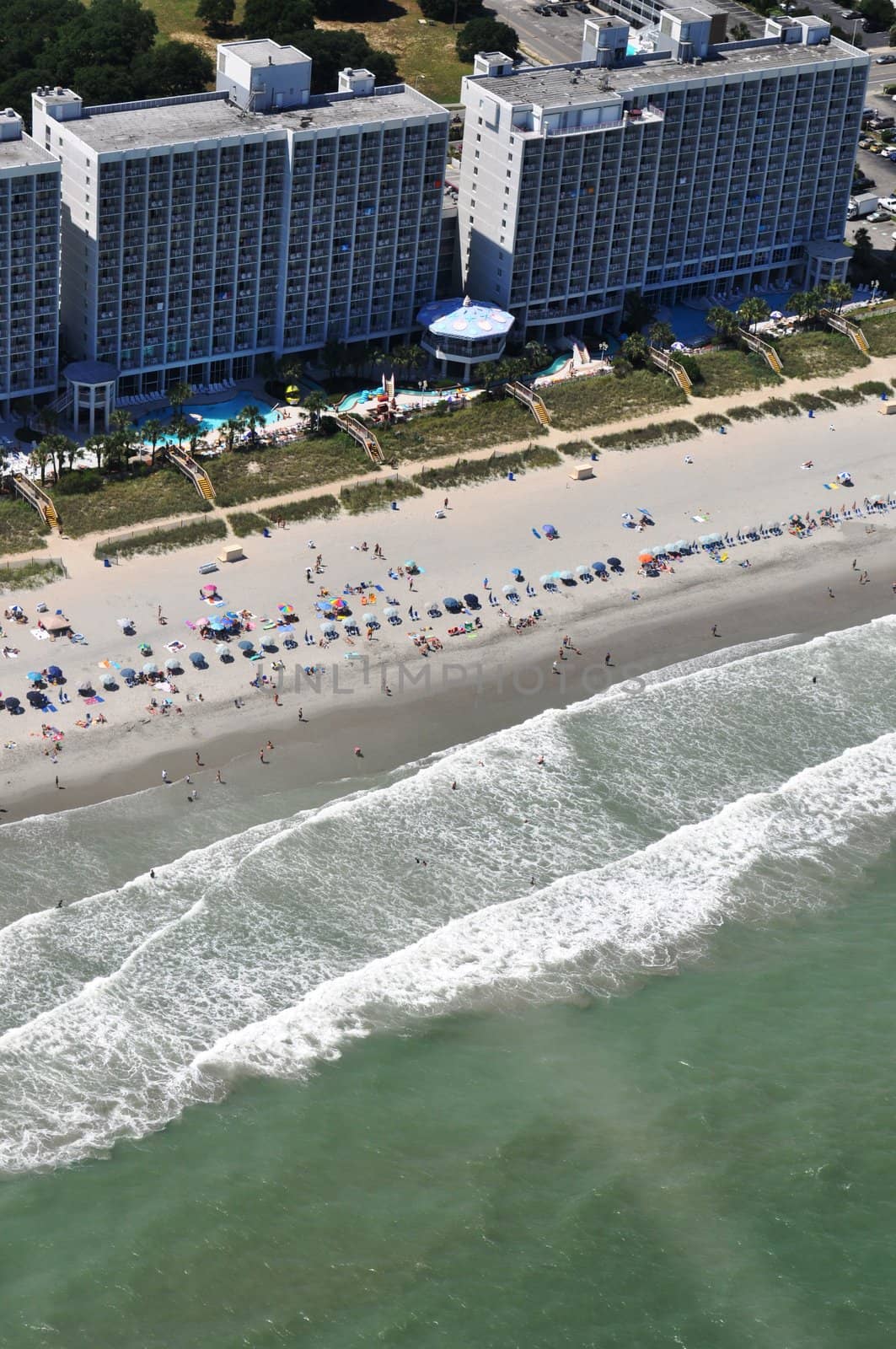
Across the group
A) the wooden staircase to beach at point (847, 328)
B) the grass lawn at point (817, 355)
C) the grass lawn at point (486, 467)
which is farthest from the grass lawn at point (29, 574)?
the wooden staircase to beach at point (847, 328)

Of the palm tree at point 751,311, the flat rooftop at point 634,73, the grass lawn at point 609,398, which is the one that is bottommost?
the grass lawn at point 609,398

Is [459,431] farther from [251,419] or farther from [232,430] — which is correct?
[232,430]

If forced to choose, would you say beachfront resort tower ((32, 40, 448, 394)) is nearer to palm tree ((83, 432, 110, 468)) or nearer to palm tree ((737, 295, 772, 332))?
palm tree ((83, 432, 110, 468))

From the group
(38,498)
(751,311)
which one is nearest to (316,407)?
(38,498)

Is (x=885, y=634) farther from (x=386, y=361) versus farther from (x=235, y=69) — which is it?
(x=235, y=69)

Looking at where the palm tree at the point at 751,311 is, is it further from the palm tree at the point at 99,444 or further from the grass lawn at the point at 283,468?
the palm tree at the point at 99,444

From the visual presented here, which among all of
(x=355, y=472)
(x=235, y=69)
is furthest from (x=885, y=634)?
(x=235, y=69)
